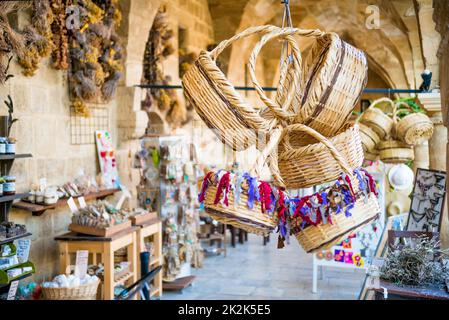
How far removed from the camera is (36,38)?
4.70m

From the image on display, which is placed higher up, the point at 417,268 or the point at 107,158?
the point at 107,158

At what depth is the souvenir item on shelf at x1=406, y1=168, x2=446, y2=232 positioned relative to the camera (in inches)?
167

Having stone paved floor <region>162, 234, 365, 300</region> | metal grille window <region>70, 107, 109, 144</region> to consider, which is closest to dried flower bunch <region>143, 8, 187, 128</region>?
metal grille window <region>70, 107, 109, 144</region>

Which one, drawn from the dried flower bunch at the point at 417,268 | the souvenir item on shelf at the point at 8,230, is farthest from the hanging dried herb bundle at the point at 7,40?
the dried flower bunch at the point at 417,268

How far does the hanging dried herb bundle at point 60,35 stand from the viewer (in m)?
5.05

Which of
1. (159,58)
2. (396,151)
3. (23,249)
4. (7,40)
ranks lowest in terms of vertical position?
(23,249)

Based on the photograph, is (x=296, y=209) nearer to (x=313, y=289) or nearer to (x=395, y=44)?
(x=313, y=289)

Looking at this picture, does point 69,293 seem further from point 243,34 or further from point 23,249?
point 243,34

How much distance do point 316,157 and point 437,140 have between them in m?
3.43

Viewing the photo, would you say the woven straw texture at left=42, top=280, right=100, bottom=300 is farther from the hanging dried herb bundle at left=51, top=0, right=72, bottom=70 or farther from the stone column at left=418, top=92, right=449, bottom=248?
the stone column at left=418, top=92, right=449, bottom=248

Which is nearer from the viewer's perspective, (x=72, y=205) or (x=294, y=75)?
(x=294, y=75)

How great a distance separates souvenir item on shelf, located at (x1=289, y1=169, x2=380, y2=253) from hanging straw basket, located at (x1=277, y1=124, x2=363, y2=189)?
7cm

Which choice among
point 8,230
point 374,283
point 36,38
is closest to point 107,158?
point 36,38
